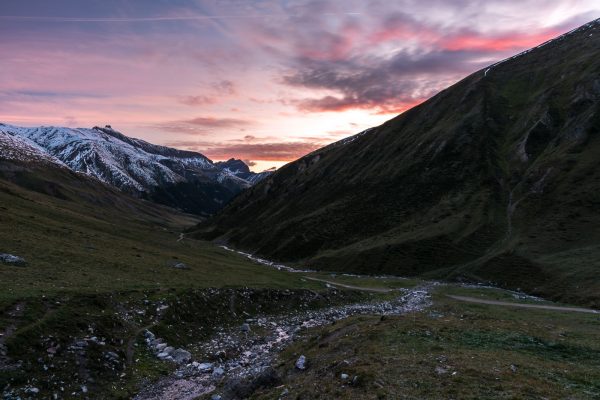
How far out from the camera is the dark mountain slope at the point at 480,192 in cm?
8162

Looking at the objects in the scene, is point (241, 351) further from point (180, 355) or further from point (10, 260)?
point (10, 260)

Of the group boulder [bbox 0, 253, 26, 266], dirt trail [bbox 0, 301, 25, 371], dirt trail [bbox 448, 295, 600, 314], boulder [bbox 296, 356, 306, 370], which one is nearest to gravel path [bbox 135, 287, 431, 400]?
boulder [bbox 296, 356, 306, 370]

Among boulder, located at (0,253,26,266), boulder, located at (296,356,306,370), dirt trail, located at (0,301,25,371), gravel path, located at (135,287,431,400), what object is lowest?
gravel path, located at (135,287,431,400)

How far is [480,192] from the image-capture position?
114250 mm

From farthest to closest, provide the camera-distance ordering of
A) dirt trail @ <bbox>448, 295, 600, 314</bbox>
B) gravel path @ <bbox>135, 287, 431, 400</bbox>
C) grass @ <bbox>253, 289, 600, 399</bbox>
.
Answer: dirt trail @ <bbox>448, 295, 600, 314</bbox> < gravel path @ <bbox>135, 287, 431, 400</bbox> < grass @ <bbox>253, 289, 600, 399</bbox>

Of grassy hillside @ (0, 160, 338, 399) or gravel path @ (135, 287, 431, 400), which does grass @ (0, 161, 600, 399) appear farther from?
gravel path @ (135, 287, 431, 400)

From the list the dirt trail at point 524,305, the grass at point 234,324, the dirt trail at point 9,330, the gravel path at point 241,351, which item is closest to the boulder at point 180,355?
the gravel path at point 241,351

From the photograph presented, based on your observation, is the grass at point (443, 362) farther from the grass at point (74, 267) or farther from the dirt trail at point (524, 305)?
the dirt trail at point (524, 305)

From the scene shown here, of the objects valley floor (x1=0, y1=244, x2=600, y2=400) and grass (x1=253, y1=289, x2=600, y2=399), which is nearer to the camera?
grass (x1=253, y1=289, x2=600, y2=399)

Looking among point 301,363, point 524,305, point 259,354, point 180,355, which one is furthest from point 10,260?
point 524,305

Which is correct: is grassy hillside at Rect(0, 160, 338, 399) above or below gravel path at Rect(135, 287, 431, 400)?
above

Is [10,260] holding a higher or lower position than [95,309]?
higher

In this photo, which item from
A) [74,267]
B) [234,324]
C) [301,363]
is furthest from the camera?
[74,267]

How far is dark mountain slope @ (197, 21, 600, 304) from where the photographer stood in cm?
8162
